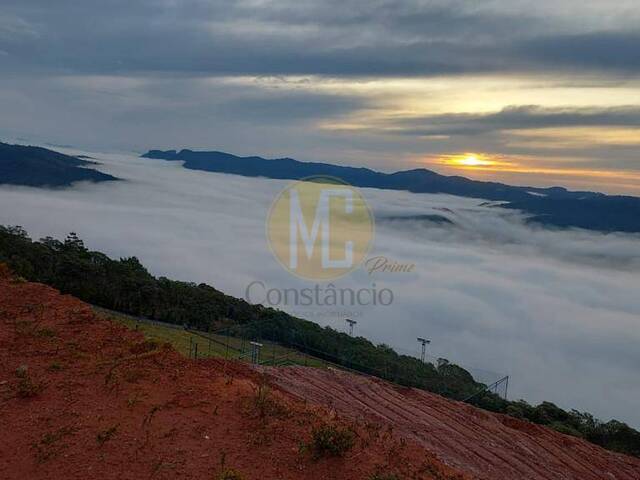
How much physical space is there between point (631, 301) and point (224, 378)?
16857 centimetres

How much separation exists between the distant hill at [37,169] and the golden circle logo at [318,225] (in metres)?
131

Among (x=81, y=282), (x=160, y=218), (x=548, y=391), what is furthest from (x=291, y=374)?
(x=160, y=218)

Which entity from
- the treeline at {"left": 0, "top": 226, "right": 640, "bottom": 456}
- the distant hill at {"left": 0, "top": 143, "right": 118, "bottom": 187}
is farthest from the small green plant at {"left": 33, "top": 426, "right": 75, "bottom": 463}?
the distant hill at {"left": 0, "top": 143, "right": 118, "bottom": 187}

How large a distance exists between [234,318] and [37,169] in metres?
149

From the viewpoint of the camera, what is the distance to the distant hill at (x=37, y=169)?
6156 inches

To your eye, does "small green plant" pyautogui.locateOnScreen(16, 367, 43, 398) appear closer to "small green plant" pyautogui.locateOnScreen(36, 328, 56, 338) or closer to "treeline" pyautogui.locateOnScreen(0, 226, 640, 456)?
"small green plant" pyautogui.locateOnScreen(36, 328, 56, 338)

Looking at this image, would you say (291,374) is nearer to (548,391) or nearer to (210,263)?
(548,391)

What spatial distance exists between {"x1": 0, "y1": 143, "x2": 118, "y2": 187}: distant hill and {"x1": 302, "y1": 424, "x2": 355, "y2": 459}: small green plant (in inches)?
6667

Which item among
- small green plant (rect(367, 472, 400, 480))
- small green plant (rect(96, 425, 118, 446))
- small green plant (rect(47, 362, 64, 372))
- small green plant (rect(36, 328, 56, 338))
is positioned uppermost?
small green plant (rect(36, 328, 56, 338))

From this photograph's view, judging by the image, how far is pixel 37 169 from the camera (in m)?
162

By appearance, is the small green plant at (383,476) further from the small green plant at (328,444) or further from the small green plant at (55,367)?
the small green plant at (55,367)

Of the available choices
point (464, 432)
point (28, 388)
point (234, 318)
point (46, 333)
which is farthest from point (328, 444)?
point (234, 318)

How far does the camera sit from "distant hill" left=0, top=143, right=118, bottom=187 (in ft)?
513

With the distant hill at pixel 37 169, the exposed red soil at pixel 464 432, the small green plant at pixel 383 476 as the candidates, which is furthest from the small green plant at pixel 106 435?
the distant hill at pixel 37 169
